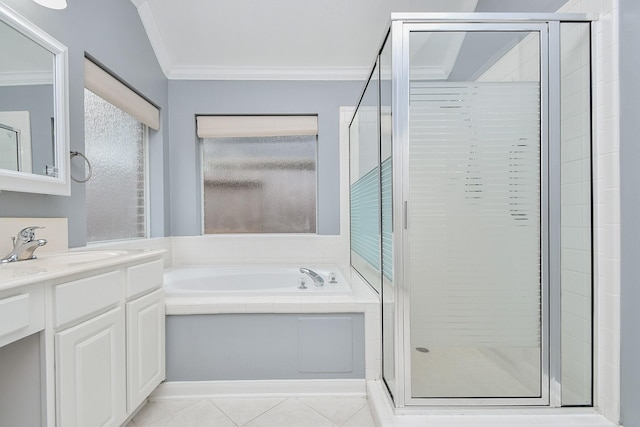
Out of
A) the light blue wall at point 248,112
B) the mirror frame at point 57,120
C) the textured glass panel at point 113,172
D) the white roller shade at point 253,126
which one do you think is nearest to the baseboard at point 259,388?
the textured glass panel at point 113,172

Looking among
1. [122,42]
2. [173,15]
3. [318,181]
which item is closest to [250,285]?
[318,181]

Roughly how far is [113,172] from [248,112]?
1244 mm

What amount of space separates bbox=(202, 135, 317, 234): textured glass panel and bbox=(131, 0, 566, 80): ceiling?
658mm

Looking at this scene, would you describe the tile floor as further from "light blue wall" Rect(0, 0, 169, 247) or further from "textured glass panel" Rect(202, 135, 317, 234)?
"textured glass panel" Rect(202, 135, 317, 234)

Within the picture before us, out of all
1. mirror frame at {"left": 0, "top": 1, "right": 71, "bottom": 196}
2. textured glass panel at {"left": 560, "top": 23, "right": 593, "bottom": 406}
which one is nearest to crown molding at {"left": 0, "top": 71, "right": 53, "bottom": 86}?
mirror frame at {"left": 0, "top": 1, "right": 71, "bottom": 196}

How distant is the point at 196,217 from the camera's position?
2934 mm

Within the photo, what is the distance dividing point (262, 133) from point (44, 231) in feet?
6.03

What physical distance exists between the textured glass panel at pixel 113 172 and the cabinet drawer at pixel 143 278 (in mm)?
752

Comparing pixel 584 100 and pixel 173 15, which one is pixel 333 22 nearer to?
pixel 173 15

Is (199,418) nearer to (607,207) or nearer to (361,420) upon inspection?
(361,420)

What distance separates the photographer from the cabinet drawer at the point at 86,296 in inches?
40.8

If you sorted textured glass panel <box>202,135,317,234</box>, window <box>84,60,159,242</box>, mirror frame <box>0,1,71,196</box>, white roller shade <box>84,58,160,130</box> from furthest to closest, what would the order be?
textured glass panel <box>202,135,317,234</box> → window <box>84,60,159,242</box> → white roller shade <box>84,58,160,130</box> → mirror frame <box>0,1,71,196</box>

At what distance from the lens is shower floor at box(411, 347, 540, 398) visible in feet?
4.50

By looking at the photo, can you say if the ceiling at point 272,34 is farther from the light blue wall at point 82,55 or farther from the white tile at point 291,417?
the white tile at point 291,417
